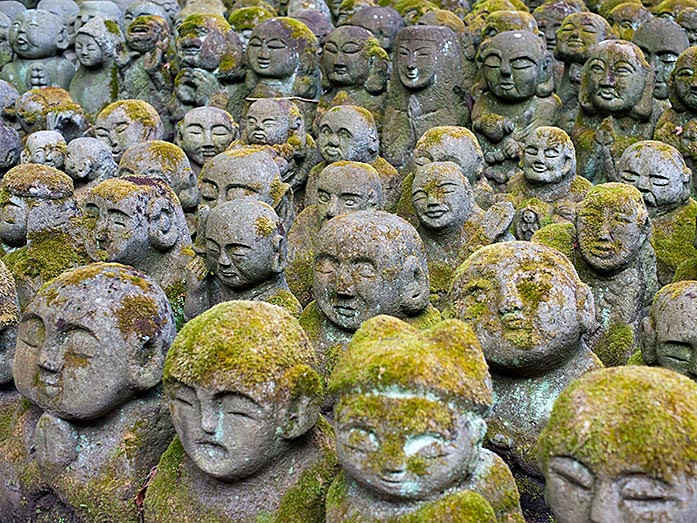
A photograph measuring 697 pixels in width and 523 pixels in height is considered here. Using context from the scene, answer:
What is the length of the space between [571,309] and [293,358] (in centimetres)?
168

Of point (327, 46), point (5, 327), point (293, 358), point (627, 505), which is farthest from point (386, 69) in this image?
point (627, 505)

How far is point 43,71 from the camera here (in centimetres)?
1505

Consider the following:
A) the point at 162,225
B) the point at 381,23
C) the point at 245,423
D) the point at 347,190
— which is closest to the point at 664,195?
the point at 347,190

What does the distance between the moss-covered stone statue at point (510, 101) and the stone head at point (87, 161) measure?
5204 millimetres

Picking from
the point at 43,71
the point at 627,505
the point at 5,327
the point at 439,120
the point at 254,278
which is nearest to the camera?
the point at 627,505

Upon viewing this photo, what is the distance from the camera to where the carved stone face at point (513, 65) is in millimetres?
11195

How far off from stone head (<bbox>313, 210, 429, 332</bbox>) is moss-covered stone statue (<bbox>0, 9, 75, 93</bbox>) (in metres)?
11.6

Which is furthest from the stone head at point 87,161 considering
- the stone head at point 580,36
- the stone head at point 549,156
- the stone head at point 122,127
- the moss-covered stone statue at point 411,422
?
the stone head at point 580,36

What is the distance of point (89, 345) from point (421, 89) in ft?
28.1

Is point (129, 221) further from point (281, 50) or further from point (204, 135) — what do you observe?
point (281, 50)

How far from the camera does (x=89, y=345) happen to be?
4324 millimetres

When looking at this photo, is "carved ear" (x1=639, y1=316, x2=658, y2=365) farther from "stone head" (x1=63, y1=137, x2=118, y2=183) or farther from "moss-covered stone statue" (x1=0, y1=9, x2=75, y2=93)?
"moss-covered stone statue" (x1=0, y1=9, x2=75, y2=93)

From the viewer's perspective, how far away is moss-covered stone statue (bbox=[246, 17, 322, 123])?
12.7m

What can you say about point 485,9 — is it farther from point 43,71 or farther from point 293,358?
point 293,358
